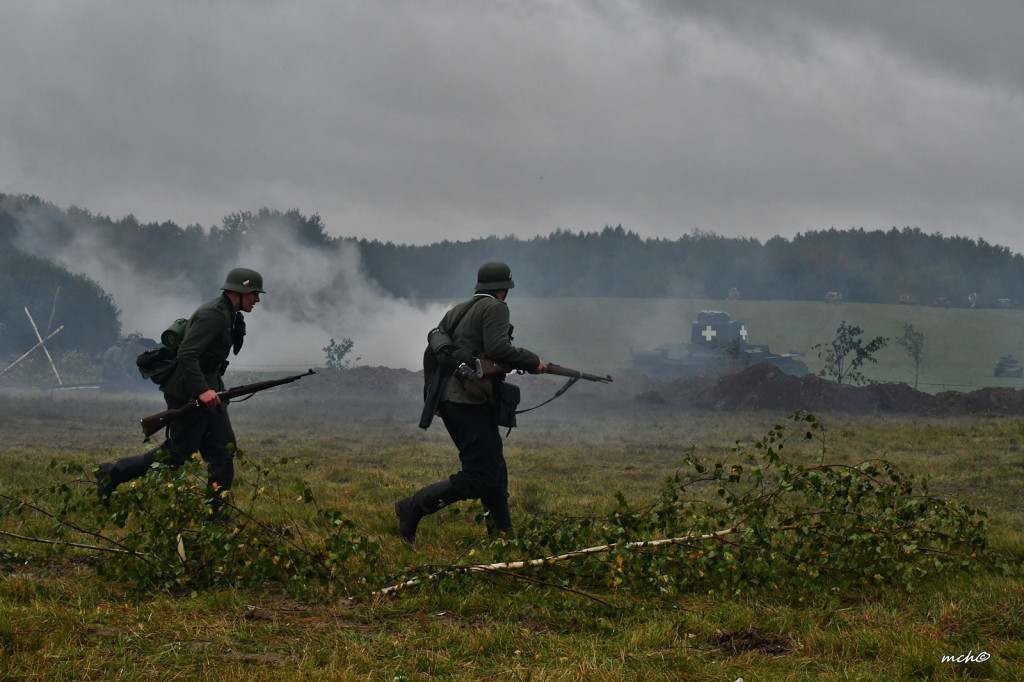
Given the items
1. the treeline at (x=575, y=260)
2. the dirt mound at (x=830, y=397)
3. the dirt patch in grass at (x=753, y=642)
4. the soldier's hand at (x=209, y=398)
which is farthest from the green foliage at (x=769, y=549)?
the treeline at (x=575, y=260)

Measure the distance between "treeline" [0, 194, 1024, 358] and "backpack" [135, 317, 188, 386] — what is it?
3035 centimetres

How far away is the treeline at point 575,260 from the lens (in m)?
→ 41.0

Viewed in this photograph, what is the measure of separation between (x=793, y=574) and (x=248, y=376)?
89.7 ft

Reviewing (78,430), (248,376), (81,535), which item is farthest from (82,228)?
(81,535)

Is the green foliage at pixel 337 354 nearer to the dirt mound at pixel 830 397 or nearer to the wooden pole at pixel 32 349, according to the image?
the wooden pole at pixel 32 349

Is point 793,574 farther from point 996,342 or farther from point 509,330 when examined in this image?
point 996,342

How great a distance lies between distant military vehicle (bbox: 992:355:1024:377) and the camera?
3070 cm

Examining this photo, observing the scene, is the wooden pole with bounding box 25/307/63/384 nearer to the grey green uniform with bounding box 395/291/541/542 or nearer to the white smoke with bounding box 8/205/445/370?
the white smoke with bounding box 8/205/445/370

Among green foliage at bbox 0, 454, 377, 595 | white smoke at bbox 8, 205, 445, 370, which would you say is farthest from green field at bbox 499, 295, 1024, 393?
green foliage at bbox 0, 454, 377, 595

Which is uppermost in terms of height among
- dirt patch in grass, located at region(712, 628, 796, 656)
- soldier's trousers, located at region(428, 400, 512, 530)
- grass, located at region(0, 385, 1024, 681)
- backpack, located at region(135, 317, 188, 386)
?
backpack, located at region(135, 317, 188, 386)

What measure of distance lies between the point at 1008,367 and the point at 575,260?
2301cm

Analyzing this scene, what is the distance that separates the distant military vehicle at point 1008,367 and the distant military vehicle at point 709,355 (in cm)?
626

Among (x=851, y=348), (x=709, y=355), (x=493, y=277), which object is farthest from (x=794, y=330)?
(x=493, y=277)

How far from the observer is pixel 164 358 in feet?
22.2
